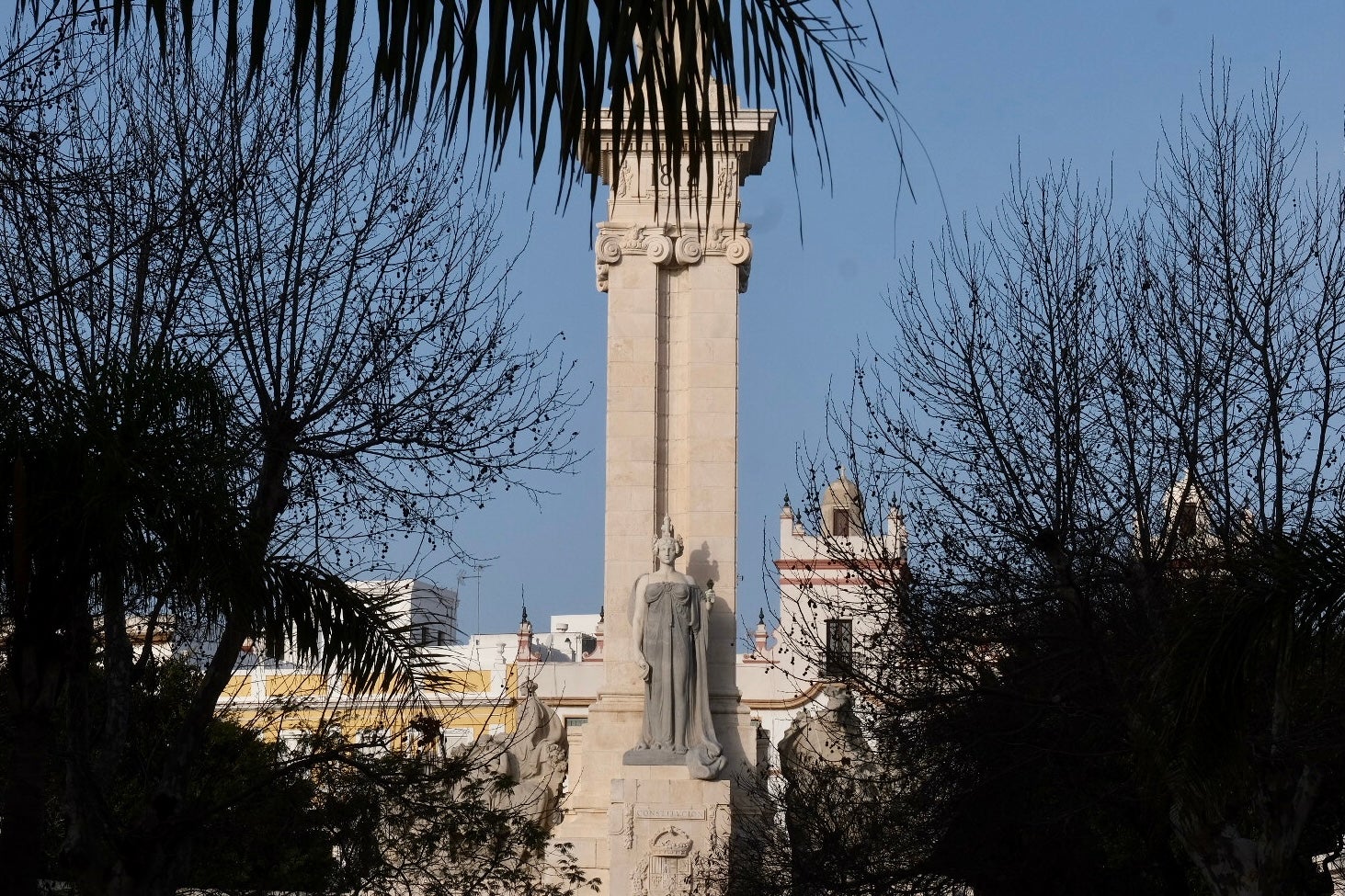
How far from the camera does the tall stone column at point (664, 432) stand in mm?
21547

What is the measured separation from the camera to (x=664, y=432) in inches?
878

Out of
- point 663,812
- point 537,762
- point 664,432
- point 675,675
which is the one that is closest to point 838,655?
point 675,675

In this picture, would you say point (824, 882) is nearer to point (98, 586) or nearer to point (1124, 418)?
point (1124, 418)

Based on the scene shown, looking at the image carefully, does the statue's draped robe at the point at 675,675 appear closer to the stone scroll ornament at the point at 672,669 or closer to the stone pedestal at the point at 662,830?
the stone scroll ornament at the point at 672,669

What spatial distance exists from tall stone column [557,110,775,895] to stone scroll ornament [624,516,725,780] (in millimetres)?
544

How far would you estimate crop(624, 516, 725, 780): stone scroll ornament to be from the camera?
2086 centimetres

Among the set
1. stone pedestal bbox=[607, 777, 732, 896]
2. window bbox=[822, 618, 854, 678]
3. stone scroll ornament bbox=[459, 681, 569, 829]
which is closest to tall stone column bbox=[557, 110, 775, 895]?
stone scroll ornament bbox=[459, 681, 569, 829]

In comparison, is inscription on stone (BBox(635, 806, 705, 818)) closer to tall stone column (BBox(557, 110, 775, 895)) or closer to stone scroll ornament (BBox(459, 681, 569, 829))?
tall stone column (BBox(557, 110, 775, 895))

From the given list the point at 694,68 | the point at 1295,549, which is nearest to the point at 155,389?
the point at 1295,549

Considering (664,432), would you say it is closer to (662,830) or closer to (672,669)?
(672,669)

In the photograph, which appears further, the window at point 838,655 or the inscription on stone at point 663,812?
the inscription on stone at point 663,812

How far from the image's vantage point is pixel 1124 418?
13.8 meters

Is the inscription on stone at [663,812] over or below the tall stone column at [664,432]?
below

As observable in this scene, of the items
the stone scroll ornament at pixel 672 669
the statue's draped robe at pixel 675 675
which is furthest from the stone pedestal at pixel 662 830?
the statue's draped robe at pixel 675 675
